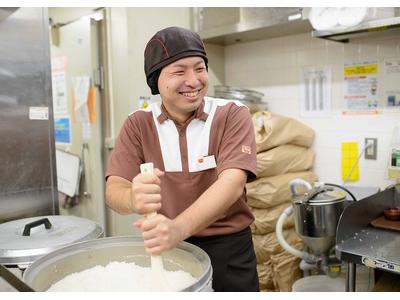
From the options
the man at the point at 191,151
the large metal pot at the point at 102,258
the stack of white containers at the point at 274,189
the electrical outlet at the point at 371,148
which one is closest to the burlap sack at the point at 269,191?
the stack of white containers at the point at 274,189

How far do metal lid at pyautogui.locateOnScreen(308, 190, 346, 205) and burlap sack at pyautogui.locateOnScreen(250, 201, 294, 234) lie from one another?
0.42 metres

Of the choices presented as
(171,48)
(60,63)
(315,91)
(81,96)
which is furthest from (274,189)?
(60,63)

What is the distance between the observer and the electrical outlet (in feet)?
8.46

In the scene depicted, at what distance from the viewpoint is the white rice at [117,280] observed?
3.04 feet

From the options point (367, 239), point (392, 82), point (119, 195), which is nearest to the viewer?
point (119, 195)

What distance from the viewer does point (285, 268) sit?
2672mm

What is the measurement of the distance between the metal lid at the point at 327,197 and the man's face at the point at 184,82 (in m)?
1.21

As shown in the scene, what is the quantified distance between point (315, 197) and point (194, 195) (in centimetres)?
112

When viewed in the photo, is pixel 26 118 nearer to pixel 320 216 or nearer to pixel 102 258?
pixel 102 258

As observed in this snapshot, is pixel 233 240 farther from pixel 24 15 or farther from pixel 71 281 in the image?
pixel 24 15

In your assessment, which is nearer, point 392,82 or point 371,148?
point 392,82

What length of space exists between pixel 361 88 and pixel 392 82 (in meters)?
0.19

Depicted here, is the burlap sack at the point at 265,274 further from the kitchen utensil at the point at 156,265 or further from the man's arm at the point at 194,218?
the kitchen utensil at the point at 156,265

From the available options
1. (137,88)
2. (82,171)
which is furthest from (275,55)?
(82,171)
